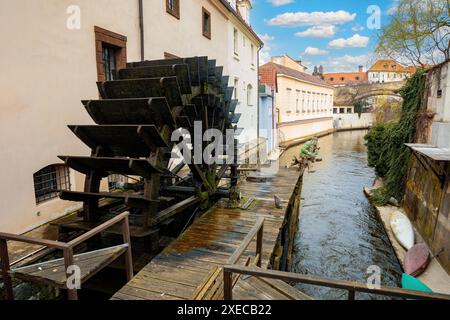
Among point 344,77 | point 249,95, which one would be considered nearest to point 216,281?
point 249,95

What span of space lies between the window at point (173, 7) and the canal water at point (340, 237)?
7.03 m

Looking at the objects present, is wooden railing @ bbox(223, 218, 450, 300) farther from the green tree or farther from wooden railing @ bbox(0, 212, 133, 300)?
the green tree

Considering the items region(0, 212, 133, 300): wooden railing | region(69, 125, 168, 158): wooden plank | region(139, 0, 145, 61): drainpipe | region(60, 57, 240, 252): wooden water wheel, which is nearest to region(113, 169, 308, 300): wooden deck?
region(0, 212, 133, 300): wooden railing

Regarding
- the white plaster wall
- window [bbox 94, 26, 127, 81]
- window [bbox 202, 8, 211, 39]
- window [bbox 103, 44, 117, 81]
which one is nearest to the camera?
window [bbox 94, 26, 127, 81]

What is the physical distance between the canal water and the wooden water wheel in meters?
3.71

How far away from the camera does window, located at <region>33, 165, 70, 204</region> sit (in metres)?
5.07

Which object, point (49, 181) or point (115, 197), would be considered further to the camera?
point (49, 181)

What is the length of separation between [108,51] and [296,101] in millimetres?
22211

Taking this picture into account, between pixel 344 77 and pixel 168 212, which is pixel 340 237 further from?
pixel 344 77

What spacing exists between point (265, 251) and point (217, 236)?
83cm

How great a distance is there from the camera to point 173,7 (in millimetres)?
8516

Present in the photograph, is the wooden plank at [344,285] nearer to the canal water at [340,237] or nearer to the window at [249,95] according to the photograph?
the canal water at [340,237]

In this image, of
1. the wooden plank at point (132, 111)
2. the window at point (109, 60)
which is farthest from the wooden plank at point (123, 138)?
the window at point (109, 60)

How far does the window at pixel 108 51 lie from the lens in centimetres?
589
